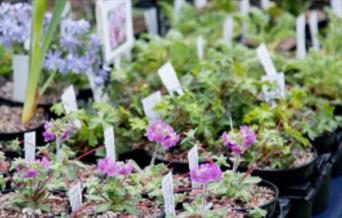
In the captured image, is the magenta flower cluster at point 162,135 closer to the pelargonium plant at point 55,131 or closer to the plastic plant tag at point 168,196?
the plastic plant tag at point 168,196

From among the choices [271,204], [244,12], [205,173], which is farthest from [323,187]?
[244,12]

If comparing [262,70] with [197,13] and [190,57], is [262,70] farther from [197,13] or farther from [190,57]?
[197,13]

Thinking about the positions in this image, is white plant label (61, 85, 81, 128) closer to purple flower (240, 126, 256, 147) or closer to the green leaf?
the green leaf

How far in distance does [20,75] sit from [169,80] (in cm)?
53

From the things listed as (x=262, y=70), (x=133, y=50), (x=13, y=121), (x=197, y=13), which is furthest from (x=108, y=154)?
(x=197, y=13)

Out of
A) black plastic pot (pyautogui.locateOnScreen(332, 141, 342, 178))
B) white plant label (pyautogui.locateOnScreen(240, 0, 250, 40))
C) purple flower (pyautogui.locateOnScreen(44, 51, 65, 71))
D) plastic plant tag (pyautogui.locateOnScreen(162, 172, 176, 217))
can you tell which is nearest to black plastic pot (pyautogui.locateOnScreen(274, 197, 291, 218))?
plastic plant tag (pyautogui.locateOnScreen(162, 172, 176, 217))

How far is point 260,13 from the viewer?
10.5 ft

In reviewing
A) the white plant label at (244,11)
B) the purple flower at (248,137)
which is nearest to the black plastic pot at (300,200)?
the purple flower at (248,137)

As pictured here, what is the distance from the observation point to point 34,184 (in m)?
1.66

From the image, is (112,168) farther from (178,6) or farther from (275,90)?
(178,6)

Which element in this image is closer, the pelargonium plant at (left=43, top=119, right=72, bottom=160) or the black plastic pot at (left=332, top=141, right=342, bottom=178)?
the pelargonium plant at (left=43, top=119, right=72, bottom=160)

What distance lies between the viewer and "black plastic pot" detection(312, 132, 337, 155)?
230cm

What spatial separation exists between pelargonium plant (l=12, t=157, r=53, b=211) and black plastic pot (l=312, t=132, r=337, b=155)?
3.11 feet

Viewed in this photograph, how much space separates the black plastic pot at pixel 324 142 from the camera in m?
2.30
